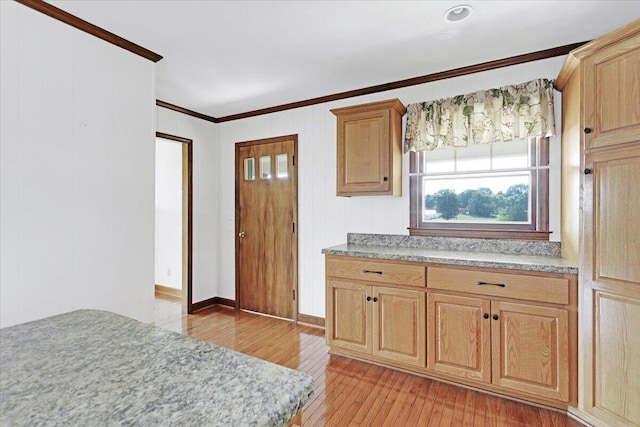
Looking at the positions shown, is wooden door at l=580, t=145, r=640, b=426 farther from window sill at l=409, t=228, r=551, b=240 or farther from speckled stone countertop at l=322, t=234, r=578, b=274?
window sill at l=409, t=228, r=551, b=240

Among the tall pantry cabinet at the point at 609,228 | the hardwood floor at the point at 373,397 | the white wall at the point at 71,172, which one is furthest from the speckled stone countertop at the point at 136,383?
the tall pantry cabinet at the point at 609,228

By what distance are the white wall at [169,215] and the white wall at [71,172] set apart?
2.10m

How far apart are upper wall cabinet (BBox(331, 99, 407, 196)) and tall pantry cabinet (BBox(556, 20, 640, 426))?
4.17 feet

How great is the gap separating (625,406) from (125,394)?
2.35 metres

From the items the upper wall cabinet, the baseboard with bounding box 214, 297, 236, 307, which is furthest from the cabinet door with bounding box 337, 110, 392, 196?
the baseboard with bounding box 214, 297, 236, 307

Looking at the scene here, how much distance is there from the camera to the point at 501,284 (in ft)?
6.98

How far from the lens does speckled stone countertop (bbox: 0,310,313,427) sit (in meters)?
0.56

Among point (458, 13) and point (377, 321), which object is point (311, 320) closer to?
point (377, 321)

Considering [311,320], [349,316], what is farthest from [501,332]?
[311,320]

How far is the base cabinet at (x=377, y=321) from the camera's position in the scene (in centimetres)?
242

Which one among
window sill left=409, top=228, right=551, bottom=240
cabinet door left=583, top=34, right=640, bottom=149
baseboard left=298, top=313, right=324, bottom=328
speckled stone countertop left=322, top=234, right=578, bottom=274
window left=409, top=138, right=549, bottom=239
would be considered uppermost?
cabinet door left=583, top=34, right=640, bottom=149

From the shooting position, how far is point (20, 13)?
1812mm

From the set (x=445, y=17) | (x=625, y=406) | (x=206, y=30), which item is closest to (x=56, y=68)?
(x=206, y=30)

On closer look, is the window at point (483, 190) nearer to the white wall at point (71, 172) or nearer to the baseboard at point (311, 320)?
the baseboard at point (311, 320)
